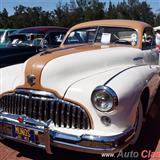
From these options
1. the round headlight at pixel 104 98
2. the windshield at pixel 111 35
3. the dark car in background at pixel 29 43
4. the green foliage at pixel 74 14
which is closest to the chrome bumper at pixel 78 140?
the round headlight at pixel 104 98

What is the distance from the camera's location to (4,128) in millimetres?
4078

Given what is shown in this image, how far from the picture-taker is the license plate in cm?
383

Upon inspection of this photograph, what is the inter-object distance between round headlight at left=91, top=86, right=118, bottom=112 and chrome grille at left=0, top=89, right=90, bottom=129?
0.60 feet

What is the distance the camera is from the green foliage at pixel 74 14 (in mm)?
50375

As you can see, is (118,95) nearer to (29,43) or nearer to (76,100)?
(76,100)


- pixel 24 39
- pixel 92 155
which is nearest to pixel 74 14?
pixel 24 39

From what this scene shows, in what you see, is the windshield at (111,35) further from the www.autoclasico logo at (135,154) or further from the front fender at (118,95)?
the www.autoclasico logo at (135,154)

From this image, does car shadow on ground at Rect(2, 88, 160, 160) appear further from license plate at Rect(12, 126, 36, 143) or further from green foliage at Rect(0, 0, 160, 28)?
green foliage at Rect(0, 0, 160, 28)

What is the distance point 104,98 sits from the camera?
141 inches

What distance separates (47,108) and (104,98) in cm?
68

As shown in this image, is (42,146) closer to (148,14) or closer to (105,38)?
(105,38)

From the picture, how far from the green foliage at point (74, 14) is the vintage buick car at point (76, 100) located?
44.3m

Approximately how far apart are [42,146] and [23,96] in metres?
0.65

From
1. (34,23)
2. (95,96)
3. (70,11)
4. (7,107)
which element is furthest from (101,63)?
(70,11)
